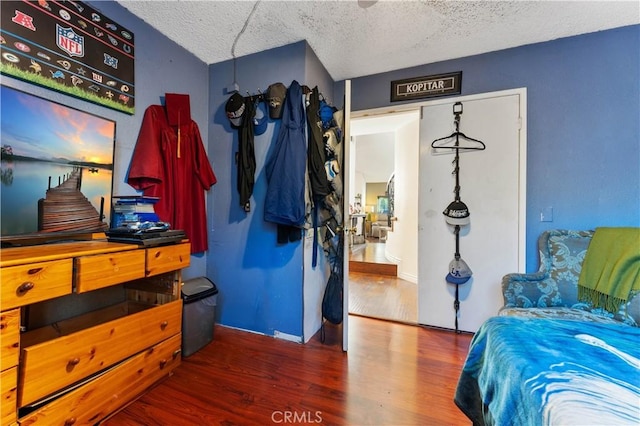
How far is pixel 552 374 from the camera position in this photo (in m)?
0.71

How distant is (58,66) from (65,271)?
47.6 inches

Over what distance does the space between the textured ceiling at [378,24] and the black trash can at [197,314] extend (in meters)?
2.04

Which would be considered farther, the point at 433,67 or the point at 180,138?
the point at 433,67

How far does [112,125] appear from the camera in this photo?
5.39ft

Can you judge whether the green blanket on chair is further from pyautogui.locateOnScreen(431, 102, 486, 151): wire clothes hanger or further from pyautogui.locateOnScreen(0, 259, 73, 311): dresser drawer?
pyautogui.locateOnScreen(0, 259, 73, 311): dresser drawer

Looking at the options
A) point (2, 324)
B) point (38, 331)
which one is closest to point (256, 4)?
point (2, 324)

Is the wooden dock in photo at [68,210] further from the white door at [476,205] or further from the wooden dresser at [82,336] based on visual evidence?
the white door at [476,205]

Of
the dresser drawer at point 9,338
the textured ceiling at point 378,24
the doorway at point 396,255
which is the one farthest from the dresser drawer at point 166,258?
the textured ceiling at point 378,24

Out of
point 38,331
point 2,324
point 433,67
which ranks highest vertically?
point 433,67

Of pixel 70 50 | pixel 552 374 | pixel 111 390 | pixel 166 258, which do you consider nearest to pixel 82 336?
pixel 111 390

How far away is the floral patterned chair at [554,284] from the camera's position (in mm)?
1592

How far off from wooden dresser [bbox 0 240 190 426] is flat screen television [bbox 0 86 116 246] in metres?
0.14

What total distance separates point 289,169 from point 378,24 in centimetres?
131

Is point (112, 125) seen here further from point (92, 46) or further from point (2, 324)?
point (2, 324)
